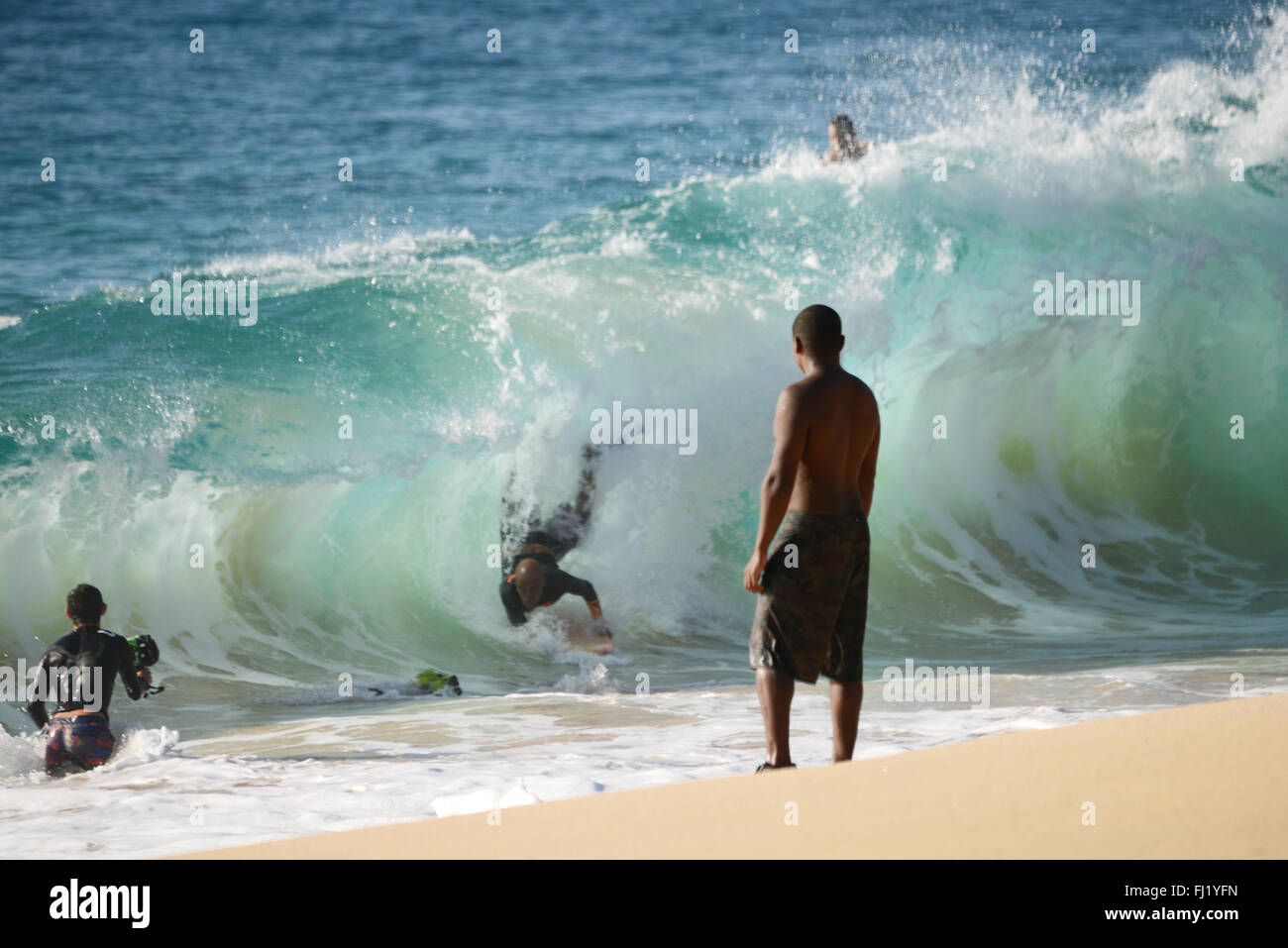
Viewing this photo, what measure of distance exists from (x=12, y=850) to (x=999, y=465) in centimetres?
884

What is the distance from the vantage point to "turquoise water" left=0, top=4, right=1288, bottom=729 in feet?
29.2

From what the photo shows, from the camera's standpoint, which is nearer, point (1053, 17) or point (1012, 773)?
point (1012, 773)

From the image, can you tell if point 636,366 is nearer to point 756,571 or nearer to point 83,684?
point 83,684

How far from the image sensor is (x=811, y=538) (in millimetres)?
3529

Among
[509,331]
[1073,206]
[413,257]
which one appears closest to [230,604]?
[509,331]

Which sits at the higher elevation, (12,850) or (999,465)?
(999,465)

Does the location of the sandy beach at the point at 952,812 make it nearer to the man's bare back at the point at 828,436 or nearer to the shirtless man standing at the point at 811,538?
the shirtless man standing at the point at 811,538

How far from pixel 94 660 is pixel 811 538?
349 centimetres

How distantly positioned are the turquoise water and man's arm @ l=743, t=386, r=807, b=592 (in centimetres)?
380

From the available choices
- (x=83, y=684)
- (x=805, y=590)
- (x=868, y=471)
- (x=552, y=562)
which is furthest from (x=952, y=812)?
(x=552, y=562)

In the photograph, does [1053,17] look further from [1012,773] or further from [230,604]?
[1012,773]

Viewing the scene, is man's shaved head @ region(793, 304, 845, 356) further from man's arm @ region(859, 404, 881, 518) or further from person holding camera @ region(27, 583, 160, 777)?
person holding camera @ region(27, 583, 160, 777)
